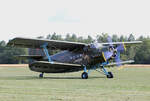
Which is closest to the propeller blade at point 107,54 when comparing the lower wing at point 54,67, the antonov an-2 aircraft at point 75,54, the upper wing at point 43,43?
the antonov an-2 aircraft at point 75,54

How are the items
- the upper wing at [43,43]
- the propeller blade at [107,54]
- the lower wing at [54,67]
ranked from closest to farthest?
the upper wing at [43,43] → the propeller blade at [107,54] → the lower wing at [54,67]

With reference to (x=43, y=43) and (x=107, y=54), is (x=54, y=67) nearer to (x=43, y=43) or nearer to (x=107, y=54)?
(x=43, y=43)

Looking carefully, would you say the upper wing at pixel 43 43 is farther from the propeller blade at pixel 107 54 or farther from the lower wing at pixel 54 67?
Answer: the propeller blade at pixel 107 54

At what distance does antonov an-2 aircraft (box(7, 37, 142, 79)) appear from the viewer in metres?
22.7

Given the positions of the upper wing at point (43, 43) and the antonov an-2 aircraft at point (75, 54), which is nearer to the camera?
the upper wing at point (43, 43)

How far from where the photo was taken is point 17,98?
34.9 ft

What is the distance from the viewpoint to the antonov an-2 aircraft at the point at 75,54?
74.4 ft

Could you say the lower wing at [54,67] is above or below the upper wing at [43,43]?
below

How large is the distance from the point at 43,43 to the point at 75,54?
2.50 m

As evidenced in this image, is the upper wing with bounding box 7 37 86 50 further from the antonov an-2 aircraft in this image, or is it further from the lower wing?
the lower wing

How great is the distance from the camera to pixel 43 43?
23.2 meters

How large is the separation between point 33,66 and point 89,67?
166 inches

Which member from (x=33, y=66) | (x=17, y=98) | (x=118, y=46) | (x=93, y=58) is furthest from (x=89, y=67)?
(x=17, y=98)

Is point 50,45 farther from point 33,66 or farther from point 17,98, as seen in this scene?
point 17,98
